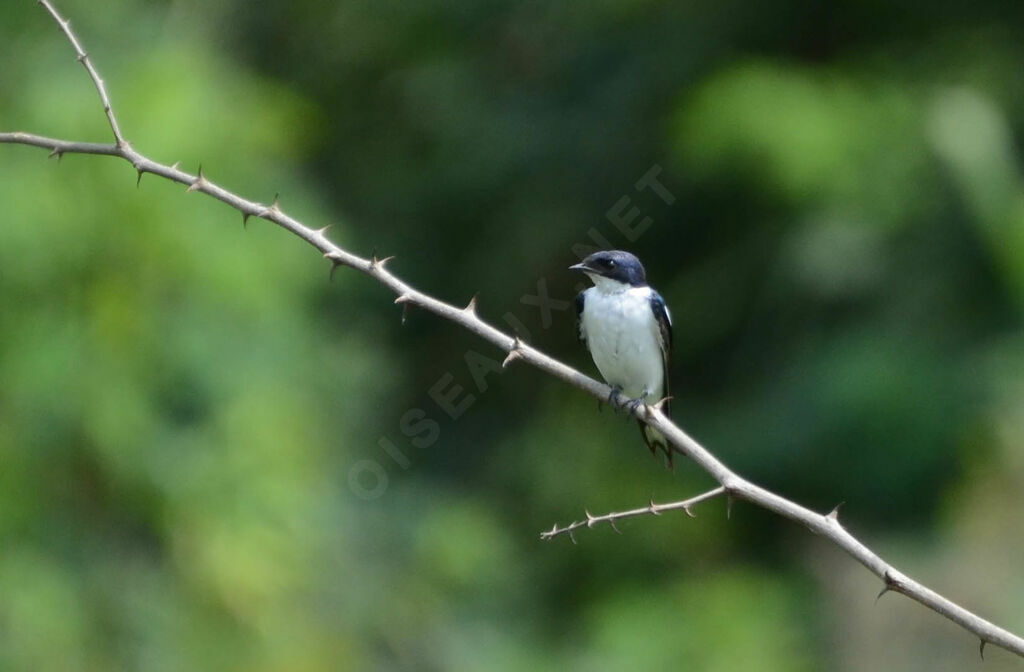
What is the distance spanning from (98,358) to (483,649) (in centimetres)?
359

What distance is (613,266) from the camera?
5566 mm

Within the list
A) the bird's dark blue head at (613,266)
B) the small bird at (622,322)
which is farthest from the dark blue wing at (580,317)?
the bird's dark blue head at (613,266)

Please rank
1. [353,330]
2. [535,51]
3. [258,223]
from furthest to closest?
[535,51] < [353,330] < [258,223]

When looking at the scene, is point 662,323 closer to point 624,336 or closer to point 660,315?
point 660,315

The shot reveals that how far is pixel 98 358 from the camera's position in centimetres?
715

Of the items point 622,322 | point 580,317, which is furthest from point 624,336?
point 580,317

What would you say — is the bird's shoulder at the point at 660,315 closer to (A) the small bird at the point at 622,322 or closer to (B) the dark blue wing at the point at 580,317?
(A) the small bird at the point at 622,322

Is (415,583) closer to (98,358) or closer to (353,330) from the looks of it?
(353,330)

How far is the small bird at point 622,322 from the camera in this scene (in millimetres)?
5559

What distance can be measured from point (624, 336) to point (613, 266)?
280 millimetres

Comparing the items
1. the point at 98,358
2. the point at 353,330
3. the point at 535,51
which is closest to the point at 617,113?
the point at 535,51

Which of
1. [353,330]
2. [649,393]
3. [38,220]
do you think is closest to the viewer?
[649,393]

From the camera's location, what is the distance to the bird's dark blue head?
18.1ft

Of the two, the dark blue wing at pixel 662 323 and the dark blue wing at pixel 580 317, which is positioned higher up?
the dark blue wing at pixel 580 317
